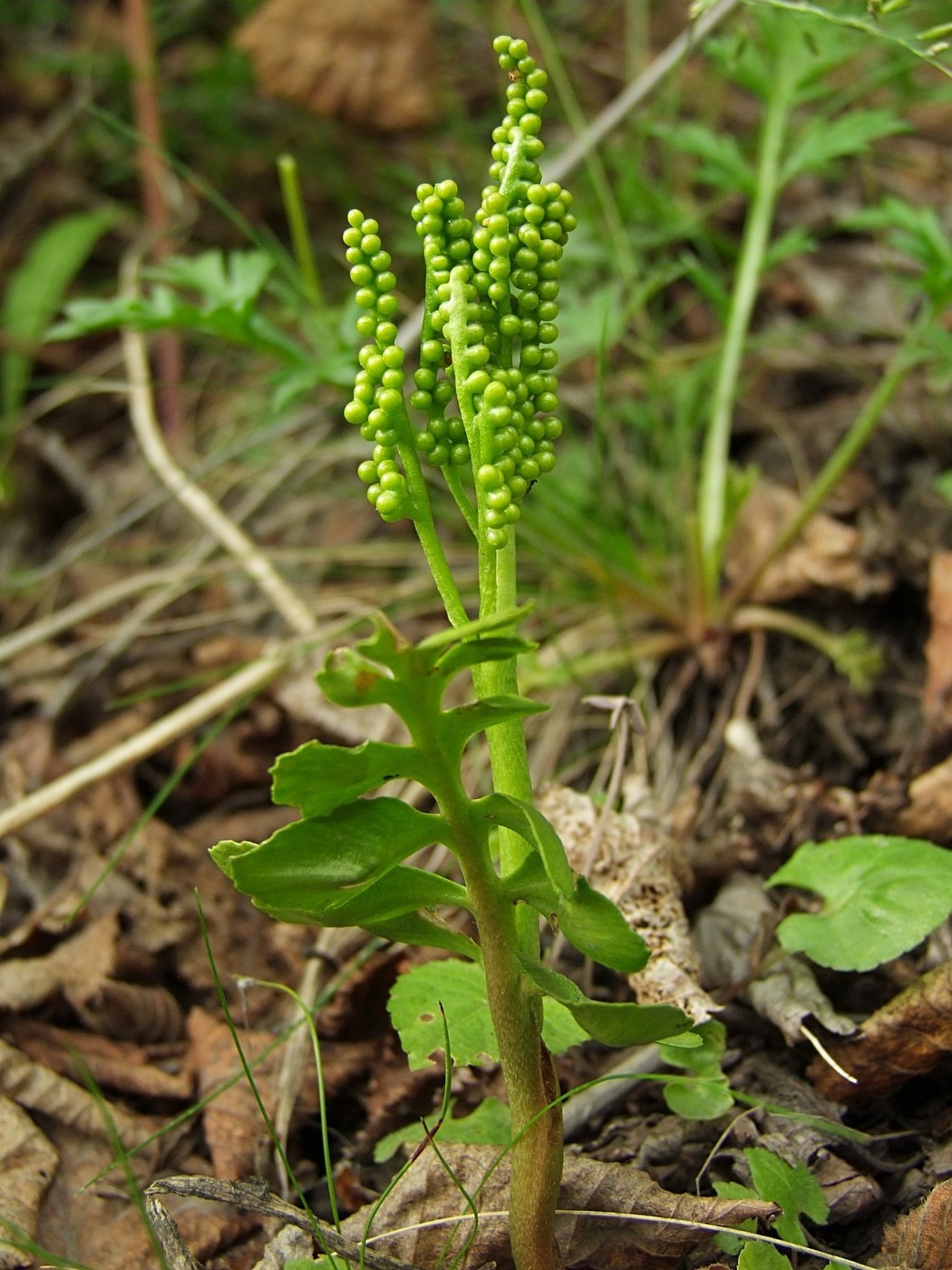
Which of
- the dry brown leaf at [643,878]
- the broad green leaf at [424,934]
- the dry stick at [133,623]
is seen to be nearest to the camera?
the broad green leaf at [424,934]

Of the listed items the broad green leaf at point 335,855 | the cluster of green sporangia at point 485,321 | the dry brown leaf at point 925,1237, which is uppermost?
the cluster of green sporangia at point 485,321

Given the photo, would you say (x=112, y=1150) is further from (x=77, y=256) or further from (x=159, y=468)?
(x=77, y=256)

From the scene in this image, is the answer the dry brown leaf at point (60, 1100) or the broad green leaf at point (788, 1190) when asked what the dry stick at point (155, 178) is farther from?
the broad green leaf at point (788, 1190)

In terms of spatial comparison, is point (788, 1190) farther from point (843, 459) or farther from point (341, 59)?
point (341, 59)

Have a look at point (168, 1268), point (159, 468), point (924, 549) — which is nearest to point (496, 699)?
point (168, 1268)

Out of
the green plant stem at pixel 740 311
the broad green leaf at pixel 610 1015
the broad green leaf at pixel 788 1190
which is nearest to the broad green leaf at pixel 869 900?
the broad green leaf at pixel 788 1190

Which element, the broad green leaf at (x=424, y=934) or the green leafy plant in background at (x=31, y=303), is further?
the green leafy plant in background at (x=31, y=303)
